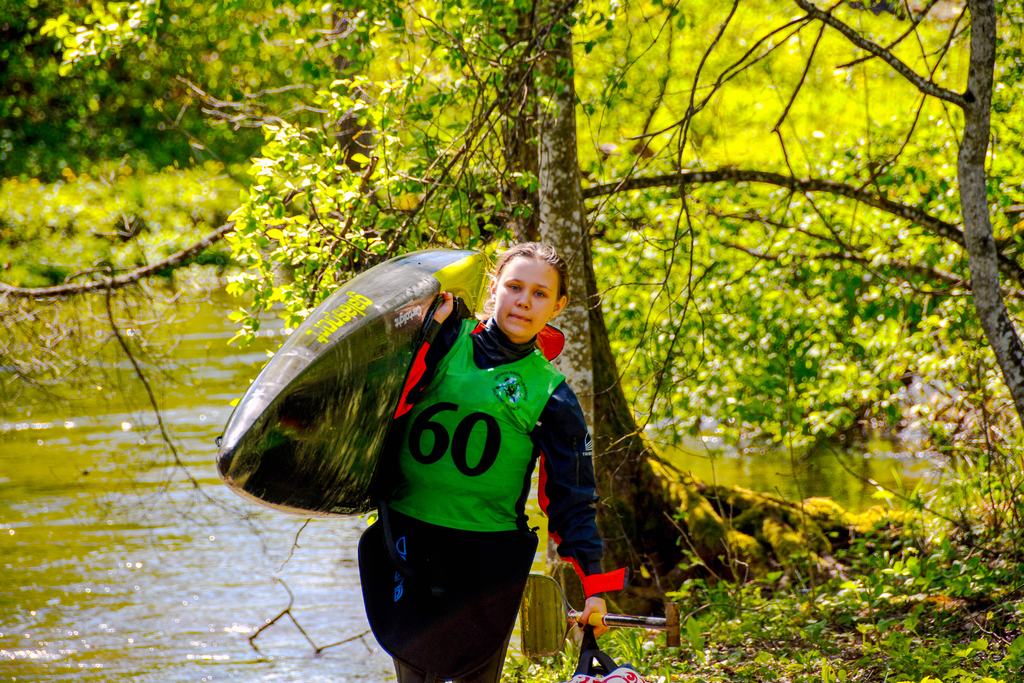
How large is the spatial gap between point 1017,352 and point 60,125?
21478mm

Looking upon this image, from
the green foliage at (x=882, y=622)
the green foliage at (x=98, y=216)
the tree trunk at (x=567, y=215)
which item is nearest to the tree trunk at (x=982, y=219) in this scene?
the green foliage at (x=882, y=622)

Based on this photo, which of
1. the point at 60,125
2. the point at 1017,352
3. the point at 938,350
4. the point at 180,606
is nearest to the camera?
the point at 1017,352

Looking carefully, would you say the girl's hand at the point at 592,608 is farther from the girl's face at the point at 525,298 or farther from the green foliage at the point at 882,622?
the green foliage at the point at 882,622

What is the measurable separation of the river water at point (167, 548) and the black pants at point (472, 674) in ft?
9.39

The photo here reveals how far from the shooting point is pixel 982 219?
4.55 m

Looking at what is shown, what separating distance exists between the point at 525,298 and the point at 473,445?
0.41 metres

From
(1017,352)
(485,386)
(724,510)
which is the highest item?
(1017,352)

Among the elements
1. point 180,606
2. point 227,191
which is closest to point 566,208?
point 180,606

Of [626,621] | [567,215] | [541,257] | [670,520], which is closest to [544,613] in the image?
[626,621]

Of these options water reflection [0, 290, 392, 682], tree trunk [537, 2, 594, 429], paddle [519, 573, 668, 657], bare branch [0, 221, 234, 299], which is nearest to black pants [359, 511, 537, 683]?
paddle [519, 573, 668, 657]

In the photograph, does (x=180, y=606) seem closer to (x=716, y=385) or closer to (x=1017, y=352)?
(x=716, y=385)

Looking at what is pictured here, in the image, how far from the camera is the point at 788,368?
26.2 ft

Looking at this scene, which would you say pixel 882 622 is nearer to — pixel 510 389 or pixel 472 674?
pixel 472 674

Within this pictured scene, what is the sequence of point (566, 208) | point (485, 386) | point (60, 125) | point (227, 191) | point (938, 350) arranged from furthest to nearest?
1. point (60, 125)
2. point (227, 191)
3. point (938, 350)
4. point (566, 208)
5. point (485, 386)
